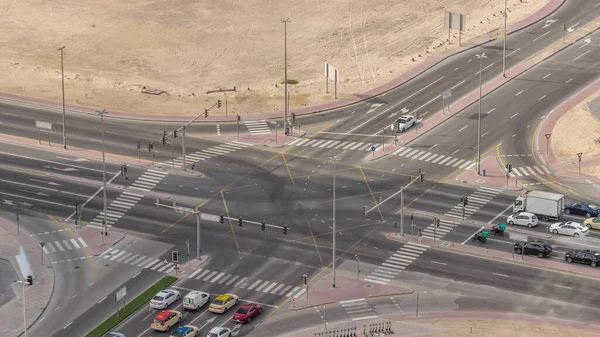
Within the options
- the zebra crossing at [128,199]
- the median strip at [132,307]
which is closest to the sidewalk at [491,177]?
the zebra crossing at [128,199]

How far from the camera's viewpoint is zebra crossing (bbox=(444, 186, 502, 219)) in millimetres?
171125

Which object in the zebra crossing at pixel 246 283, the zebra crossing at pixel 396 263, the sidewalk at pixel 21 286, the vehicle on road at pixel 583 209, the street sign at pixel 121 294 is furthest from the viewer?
the vehicle on road at pixel 583 209

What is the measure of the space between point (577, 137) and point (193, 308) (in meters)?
69.6

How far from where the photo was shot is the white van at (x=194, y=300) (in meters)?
146

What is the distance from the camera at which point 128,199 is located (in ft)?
579

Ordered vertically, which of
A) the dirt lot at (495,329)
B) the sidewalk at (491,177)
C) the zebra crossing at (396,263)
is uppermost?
the sidewalk at (491,177)

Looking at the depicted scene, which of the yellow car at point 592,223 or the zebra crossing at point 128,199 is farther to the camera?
the zebra crossing at point 128,199

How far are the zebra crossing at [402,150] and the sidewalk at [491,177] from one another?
1.88 meters

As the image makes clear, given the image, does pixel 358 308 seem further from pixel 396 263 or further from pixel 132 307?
pixel 132 307

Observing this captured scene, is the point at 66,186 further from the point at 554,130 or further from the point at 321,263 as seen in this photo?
the point at 554,130

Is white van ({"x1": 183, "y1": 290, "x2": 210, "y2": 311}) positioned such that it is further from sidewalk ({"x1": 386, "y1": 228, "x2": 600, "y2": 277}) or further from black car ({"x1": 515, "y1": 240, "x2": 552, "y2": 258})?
black car ({"x1": 515, "y1": 240, "x2": 552, "y2": 258})

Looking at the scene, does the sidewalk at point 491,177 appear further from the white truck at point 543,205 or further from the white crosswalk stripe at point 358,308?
the white crosswalk stripe at point 358,308

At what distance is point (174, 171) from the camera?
18438 cm

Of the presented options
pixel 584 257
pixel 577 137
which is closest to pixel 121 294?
pixel 584 257
